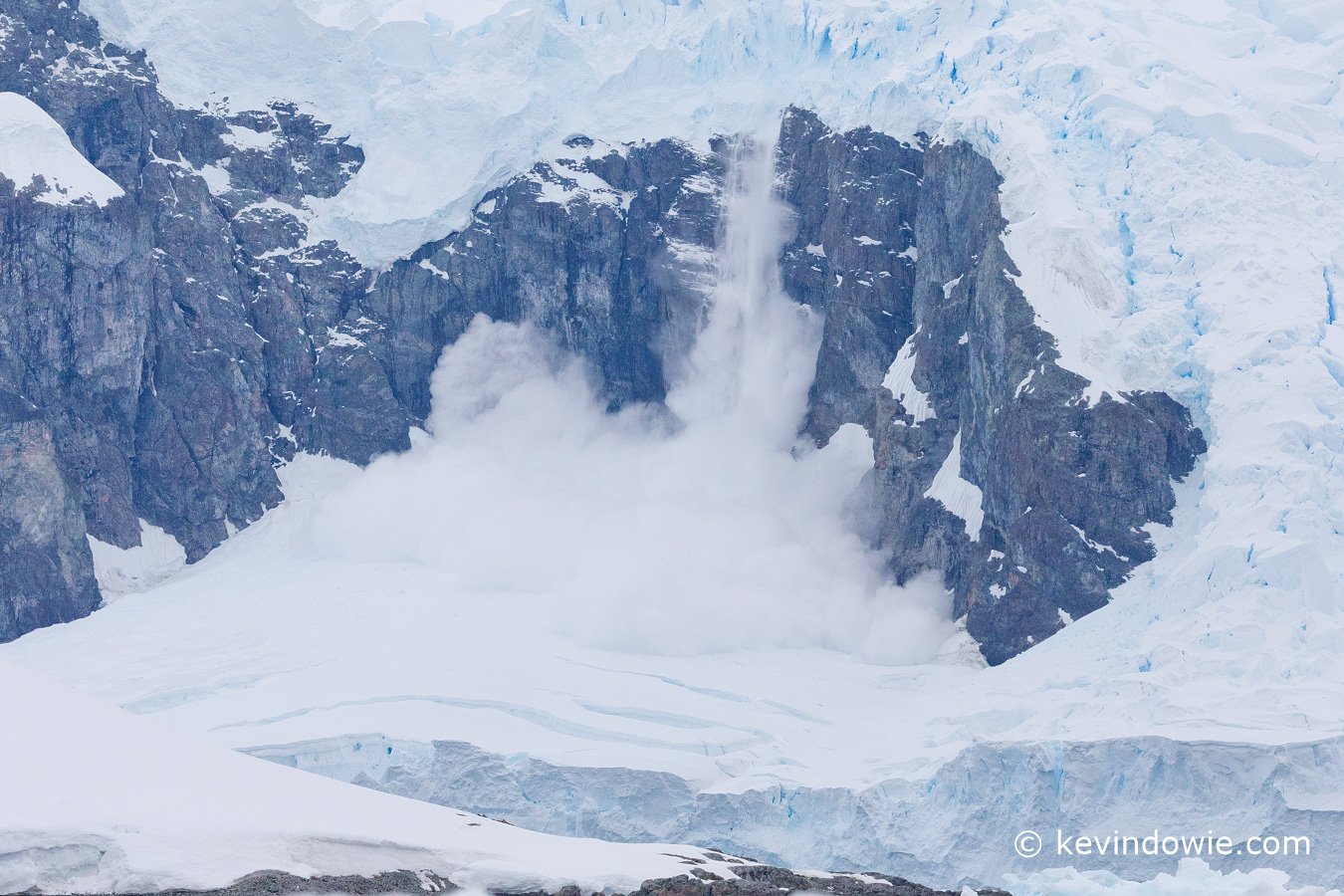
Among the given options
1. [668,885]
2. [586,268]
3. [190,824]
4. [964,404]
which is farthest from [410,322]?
[668,885]

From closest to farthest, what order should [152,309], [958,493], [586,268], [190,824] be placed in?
[190,824], [958,493], [152,309], [586,268]

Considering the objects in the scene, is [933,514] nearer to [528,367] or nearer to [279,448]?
[528,367]

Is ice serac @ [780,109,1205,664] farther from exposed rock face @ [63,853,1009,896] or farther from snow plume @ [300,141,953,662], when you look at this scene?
exposed rock face @ [63,853,1009,896]

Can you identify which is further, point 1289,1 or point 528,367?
point 528,367

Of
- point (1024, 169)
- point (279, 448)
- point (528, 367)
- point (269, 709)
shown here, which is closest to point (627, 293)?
point (528, 367)

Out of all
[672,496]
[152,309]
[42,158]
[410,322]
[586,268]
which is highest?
[42,158]

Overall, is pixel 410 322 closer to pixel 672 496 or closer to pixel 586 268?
pixel 586 268
